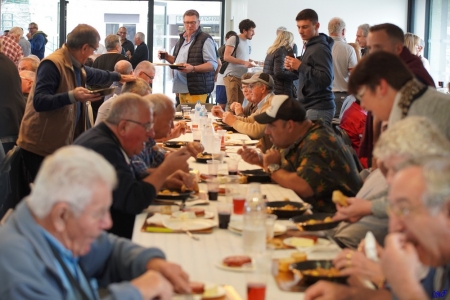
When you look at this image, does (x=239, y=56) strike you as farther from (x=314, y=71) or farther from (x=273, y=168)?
(x=273, y=168)

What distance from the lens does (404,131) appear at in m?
2.21

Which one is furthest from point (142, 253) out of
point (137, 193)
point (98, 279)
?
point (137, 193)

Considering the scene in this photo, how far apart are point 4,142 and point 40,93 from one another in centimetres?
65

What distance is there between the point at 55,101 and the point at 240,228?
2999 mm

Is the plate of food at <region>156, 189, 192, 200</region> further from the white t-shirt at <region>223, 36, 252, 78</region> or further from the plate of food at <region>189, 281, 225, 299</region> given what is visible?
the white t-shirt at <region>223, 36, 252, 78</region>

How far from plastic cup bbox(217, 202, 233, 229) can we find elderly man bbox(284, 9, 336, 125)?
13.5 ft

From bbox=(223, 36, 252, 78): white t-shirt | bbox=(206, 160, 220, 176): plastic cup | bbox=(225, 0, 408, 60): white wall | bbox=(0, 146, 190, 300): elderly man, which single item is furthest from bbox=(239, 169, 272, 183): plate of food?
bbox=(225, 0, 408, 60): white wall

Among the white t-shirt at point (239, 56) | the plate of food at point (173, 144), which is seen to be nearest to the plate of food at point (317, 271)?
the plate of food at point (173, 144)

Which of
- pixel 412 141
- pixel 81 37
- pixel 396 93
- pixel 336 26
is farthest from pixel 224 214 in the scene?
pixel 336 26

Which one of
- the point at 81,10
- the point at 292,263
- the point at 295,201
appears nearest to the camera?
the point at 292,263

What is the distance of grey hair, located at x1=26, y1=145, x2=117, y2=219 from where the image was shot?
1777 millimetres

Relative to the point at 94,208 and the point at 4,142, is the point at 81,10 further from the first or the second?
the point at 94,208

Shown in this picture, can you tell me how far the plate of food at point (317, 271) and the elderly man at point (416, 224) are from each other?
0.51 m

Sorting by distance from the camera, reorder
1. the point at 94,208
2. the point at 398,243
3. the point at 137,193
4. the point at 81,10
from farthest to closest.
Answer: the point at 81,10
the point at 137,193
the point at 94,208
the point at 398,243
